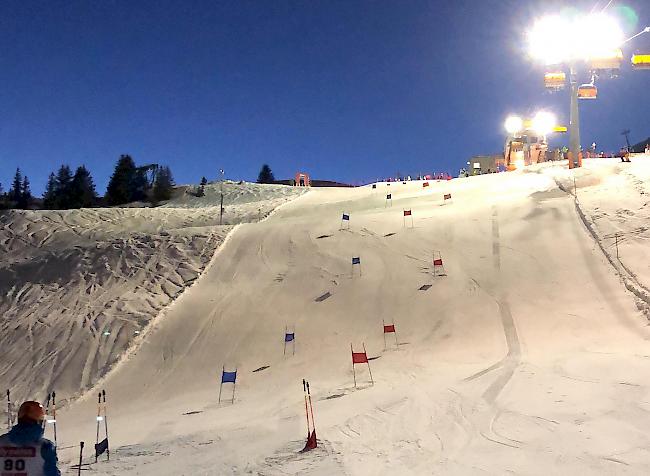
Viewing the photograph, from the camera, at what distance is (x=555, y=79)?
34750 mm

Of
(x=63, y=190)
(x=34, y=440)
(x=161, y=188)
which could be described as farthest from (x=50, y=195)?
(x=34, y=440)

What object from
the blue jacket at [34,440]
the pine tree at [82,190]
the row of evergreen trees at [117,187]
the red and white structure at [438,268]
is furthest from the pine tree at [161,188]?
the blue jacket at [34,440]

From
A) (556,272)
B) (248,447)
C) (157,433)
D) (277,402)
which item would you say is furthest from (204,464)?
(556,272)

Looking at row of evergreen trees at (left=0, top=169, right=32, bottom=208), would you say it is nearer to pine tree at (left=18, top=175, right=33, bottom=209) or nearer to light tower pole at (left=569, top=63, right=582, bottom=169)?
pine tree at (left=18, top=175, right=33, bottom=209)

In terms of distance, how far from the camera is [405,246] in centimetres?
2086

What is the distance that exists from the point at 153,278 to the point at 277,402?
11.2m

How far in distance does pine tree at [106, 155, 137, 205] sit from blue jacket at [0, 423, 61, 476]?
→ 60146 millimetres

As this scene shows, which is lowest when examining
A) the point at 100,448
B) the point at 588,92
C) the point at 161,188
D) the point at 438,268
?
the point at 100,448

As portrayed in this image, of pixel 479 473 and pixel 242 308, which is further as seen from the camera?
pixel 242 308

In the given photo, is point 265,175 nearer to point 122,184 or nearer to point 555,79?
point 122,184

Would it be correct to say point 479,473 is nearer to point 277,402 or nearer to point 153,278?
point 277,402

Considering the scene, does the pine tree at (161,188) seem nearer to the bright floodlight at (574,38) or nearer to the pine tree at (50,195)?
the pine tree at (50,195)

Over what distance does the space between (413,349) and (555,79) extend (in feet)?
92.8

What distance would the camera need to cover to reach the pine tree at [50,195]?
64.9 meters
